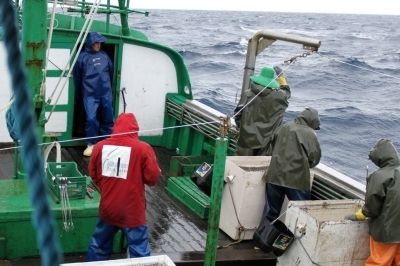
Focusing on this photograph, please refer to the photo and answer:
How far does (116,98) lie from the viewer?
9.27 m

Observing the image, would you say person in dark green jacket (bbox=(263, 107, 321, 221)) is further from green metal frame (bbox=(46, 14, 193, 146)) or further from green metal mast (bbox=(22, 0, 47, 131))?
green metal frame (bbox=(46, 14, 193, 146))

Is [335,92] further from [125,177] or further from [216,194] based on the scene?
[125,177]

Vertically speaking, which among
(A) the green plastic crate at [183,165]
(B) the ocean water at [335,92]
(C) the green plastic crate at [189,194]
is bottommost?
(B) the ocean water at [335,92]

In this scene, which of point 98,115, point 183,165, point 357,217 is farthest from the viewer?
point 98,115

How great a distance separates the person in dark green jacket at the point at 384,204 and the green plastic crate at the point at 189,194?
220cm

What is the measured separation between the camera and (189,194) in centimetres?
712

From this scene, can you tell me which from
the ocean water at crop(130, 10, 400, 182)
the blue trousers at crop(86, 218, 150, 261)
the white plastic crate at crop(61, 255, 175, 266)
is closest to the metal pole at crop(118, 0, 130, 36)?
the ocean water at crop(130, 10, 400, 182)

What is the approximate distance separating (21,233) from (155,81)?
460 cm

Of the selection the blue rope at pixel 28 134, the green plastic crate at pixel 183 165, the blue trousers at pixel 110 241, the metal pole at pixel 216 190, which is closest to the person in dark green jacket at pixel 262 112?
the green plastic crate at pixel 183 165

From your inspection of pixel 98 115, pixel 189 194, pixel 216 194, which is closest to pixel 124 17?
pixel 98 115

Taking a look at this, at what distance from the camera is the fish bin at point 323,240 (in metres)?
5.15

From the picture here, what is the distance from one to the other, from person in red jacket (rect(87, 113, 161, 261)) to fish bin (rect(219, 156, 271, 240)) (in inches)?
56.1

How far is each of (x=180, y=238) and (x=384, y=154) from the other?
2.35 meters

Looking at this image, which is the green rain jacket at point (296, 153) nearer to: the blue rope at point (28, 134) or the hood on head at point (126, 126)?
the hood on head at point (126, 126)
